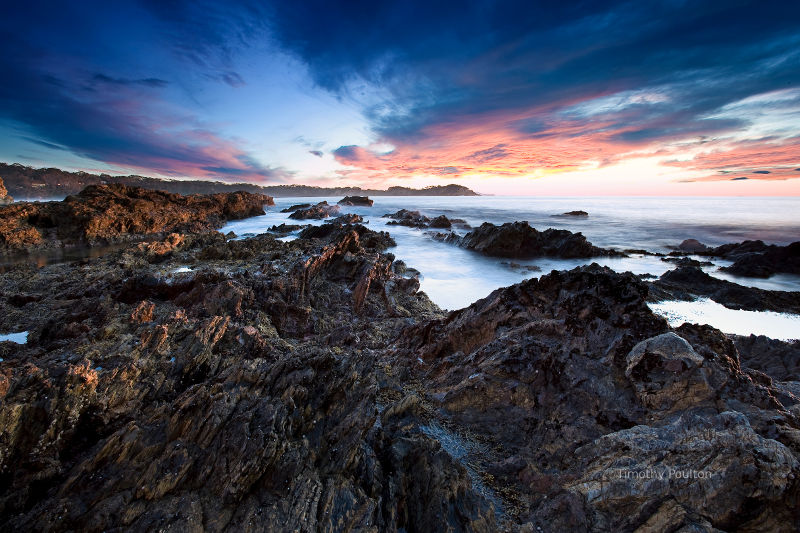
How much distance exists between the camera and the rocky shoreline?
124 inches

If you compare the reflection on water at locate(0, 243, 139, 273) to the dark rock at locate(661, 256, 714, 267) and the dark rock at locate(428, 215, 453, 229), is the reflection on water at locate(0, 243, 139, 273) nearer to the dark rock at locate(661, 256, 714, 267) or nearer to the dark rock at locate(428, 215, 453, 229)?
the dark rock at locate(428, 215, 453, 229)

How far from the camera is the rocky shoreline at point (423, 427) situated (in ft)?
10.3

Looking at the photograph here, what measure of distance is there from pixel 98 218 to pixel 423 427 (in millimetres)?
35134

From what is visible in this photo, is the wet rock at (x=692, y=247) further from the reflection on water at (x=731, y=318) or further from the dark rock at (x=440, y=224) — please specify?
the dark rock at (x=440, y=224)

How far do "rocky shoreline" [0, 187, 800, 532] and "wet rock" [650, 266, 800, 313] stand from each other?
336 inches

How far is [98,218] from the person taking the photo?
90.3 ft

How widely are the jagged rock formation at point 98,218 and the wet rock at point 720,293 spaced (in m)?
36.2

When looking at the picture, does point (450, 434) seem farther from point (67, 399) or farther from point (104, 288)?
point (104, 288)

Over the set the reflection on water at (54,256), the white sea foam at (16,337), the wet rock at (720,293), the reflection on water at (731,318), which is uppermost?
the wet rock at (720,293)

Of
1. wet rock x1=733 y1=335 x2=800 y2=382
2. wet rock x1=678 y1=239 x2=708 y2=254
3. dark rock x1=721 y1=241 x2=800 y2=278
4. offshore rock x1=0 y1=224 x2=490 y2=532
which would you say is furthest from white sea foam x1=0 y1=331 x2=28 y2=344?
wet rock x1=678 y1=239 x2=708 y2=254

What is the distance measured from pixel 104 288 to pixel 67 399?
26.9 feet

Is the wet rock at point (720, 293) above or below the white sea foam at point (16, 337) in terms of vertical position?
above

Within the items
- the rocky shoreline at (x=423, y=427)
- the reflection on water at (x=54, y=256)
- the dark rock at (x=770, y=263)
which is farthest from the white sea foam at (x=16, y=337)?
the dark rock at (x=770, y=263)

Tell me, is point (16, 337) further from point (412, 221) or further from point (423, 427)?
point (412, 221)
